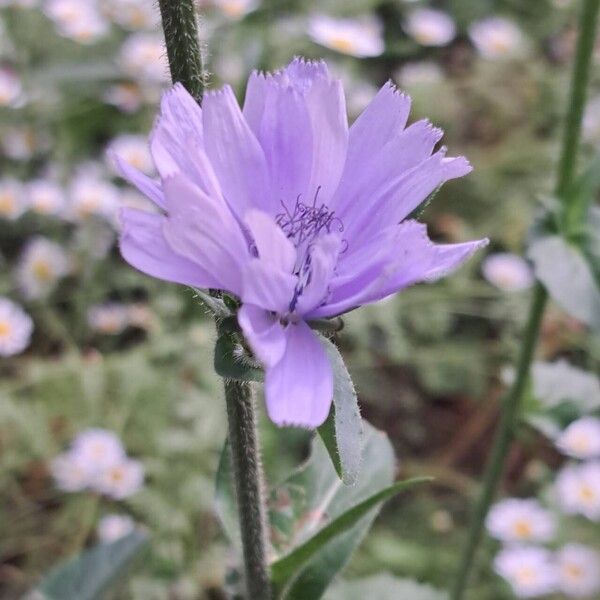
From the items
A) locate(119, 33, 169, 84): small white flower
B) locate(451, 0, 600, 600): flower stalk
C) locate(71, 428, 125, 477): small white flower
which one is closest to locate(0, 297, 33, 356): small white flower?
locate(71, 428, 125, 477): small white flower

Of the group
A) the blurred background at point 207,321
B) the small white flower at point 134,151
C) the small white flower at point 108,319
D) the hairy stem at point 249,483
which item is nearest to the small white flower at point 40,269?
the blurred background at point 207,321

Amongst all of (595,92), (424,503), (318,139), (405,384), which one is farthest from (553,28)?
(318,139)

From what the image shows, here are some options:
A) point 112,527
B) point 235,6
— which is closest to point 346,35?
point 235,6

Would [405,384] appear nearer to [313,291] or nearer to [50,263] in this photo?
[50,263]

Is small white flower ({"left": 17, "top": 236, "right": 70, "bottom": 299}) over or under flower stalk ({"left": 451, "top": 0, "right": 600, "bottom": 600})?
under

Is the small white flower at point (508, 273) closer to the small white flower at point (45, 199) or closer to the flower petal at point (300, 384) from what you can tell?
the small white flower at point (45, 199)

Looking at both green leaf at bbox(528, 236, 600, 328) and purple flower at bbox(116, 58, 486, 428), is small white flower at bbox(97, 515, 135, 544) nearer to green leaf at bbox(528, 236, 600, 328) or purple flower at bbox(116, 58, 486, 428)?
green leaf at bbox(528, 236, 600, 328)
